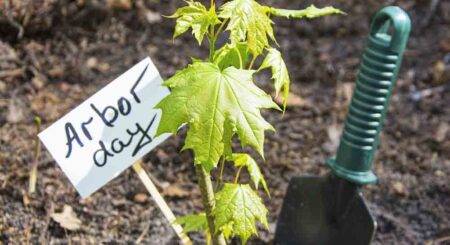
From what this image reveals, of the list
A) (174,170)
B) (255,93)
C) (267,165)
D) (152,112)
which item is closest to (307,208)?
(267,165)

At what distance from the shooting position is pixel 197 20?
1104 mm

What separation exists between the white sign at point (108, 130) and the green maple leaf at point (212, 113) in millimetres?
275

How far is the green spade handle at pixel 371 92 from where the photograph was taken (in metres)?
1.47

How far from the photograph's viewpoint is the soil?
1745 millimetres

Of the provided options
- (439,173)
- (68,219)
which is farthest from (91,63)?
(439,173)

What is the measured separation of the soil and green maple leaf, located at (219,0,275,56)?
0.77m

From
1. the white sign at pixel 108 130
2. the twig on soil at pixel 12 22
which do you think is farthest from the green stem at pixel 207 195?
the twig on soil at pixel 12 22

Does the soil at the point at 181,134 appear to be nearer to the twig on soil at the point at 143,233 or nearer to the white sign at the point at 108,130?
the twig on soil at the point at 143,233

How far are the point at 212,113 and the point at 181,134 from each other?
98cm

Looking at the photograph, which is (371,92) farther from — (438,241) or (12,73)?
(12,73)

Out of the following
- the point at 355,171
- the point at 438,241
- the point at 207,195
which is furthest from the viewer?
the point at 438,241

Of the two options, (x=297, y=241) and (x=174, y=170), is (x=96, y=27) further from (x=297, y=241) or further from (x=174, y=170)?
(x=297, y=241)

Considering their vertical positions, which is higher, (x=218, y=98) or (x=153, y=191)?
(x=218, y=98)

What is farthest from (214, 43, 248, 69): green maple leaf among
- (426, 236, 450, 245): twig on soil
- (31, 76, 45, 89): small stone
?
(31, 76, 45, 89): small stone
